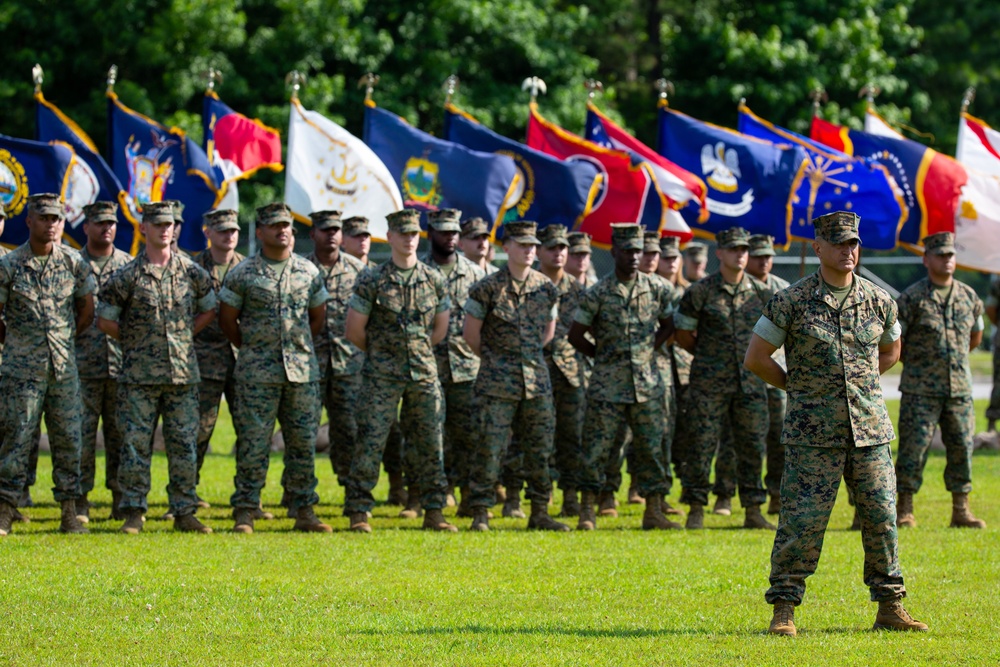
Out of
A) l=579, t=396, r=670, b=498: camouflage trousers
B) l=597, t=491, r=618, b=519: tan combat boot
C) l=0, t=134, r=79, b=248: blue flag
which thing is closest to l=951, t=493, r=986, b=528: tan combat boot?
l=579, t=396, r=670, b=498: camouflage trousers

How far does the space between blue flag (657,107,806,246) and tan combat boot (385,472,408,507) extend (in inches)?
218

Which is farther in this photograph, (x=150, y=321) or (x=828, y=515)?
(x=150, y=321)

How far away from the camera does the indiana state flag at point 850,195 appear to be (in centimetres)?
1655

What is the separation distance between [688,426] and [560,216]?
13.2ft

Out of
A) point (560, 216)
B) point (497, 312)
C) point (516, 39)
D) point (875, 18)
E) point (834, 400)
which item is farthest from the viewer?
point (875, 18)

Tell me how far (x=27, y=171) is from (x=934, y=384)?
832 centimetres

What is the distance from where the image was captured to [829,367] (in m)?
7.82

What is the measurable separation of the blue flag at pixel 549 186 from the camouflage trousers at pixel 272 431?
181 inches

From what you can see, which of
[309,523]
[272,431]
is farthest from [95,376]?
[309,523]

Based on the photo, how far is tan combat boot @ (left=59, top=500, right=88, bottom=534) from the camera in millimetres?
10914

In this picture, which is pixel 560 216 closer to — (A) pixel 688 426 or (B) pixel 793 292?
(A) pixel 688 426

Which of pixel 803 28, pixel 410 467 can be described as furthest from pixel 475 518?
pixel 803 28

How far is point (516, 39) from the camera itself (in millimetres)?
28719

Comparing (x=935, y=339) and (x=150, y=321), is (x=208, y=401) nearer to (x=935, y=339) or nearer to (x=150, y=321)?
(x=150, y=321)
